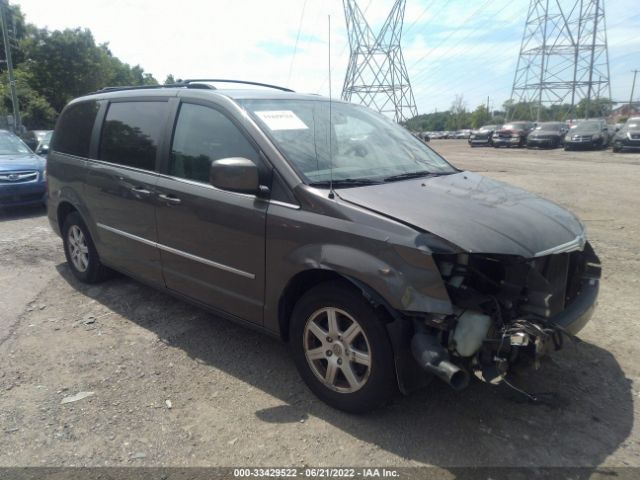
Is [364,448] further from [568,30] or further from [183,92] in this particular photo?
[568,30]

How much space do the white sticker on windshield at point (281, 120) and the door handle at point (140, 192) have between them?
3.86 ft

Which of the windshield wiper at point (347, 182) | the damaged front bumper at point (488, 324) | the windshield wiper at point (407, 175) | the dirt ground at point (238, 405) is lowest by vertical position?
the dirt ground at point (238, 405)

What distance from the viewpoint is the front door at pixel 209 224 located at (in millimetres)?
3252

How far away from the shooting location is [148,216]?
156 inches

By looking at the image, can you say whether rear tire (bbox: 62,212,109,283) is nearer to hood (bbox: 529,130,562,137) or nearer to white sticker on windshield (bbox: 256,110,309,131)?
white sticker on windshield (bbox: 256,110,309,131)

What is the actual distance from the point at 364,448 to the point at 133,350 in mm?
2003

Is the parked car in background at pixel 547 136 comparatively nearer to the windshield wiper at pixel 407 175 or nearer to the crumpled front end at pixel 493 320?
the windshield wiper at pixel 407 175

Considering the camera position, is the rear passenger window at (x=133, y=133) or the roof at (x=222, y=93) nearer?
the roof at (x=222, y=93)

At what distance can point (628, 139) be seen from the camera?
945 inches

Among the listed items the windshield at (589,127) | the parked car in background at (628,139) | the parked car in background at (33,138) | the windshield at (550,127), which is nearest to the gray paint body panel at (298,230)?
the parked car in background at (33,138)

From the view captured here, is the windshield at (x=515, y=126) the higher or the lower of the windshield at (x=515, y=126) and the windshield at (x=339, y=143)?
the higher

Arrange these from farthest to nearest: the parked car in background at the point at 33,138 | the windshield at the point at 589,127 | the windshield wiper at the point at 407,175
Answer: the windshield at the point at 589,127, the parked car in background at the point at 33,138, the windshield wiper at the point at 407,175

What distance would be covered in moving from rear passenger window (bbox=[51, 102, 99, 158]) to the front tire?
3074 millimetres

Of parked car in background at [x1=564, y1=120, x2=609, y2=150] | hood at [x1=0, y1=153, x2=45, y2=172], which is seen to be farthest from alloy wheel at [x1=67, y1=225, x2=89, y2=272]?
parked car in background at [x1=564, y1=120, x2=609, y2=150]
